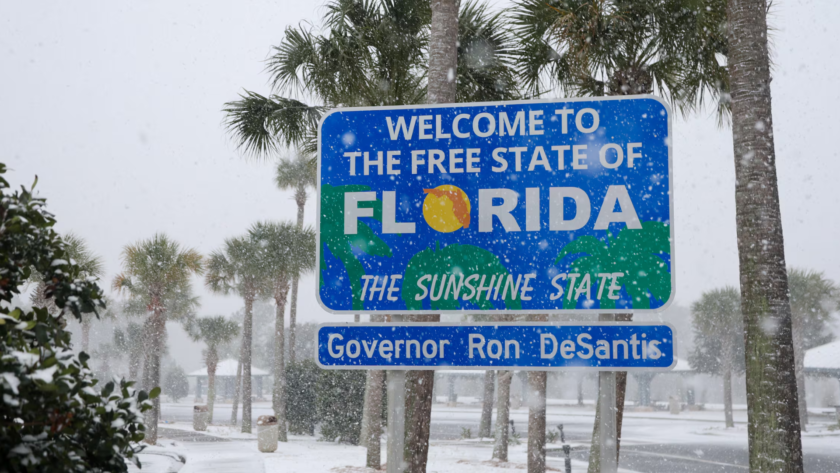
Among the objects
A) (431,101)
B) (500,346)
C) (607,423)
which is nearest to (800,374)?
(431,101)

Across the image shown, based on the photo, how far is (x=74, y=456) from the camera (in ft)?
6.19

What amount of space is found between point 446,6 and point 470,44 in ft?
14.9

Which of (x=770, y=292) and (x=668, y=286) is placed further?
(x=770, y=292)

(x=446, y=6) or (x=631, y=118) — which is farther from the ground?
(x=446, y=6)

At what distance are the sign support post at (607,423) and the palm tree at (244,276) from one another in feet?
78.3

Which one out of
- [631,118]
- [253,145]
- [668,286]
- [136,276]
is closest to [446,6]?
[631,118]

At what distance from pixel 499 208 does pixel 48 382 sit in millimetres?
1685

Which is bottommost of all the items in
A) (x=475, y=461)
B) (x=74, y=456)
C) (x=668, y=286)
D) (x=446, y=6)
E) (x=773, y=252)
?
(x=475, y=461)

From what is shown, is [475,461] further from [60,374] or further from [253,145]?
[60,374]

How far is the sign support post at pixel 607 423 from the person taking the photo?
259 cm

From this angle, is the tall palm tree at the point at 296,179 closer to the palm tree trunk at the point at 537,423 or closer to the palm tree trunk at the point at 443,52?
the palm tree trunk at the point at 537,423

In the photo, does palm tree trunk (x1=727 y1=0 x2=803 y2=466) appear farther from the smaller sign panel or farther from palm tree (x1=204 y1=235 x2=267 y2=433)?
palm tree (x1=204 y1=235 x2=267 y2=433)

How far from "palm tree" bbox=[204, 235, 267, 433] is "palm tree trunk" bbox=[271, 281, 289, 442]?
977 millimetres

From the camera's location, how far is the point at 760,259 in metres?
5.48
